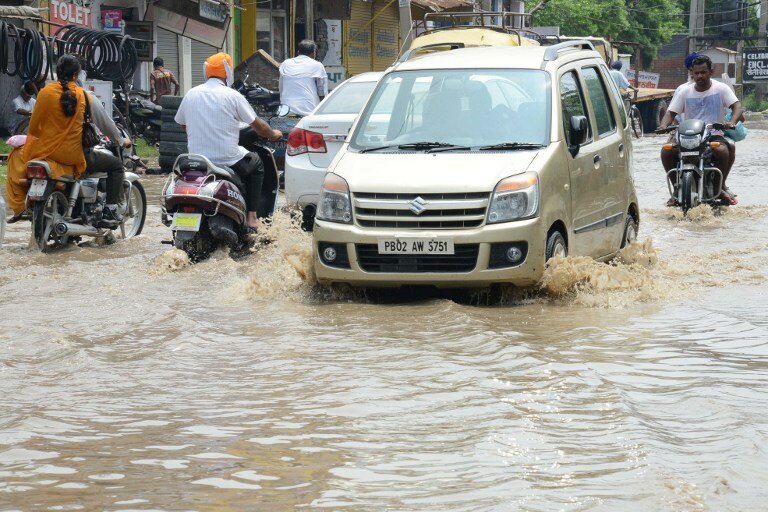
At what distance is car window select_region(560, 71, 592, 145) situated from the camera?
363 inches

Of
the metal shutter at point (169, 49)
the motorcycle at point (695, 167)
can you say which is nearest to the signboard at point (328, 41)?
the metal shutter at point (169, 49)

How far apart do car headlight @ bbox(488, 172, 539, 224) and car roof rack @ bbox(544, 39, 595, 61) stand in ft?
4.90

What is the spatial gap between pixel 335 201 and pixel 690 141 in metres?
6.91

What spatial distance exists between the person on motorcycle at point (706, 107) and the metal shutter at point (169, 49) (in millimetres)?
17901

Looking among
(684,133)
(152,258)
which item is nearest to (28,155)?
(152,258)

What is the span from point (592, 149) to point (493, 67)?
0.90 m

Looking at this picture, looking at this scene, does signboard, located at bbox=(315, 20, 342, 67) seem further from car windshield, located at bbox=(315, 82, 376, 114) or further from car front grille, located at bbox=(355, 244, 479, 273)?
car front grille, located at bbox=(355, 244, 479, 273)

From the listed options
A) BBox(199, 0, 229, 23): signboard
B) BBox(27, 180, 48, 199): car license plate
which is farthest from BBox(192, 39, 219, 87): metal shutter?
BBox(27, 180, 48, 199): car license plate

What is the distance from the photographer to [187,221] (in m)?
10.8

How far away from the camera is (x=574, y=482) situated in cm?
473

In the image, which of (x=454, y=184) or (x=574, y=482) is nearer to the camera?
(x=574, y=482)

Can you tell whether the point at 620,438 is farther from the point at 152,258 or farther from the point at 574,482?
the point at 152,258

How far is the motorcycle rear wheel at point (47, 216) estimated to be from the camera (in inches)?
459

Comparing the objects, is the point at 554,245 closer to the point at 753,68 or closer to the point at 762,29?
the point at 753,68
